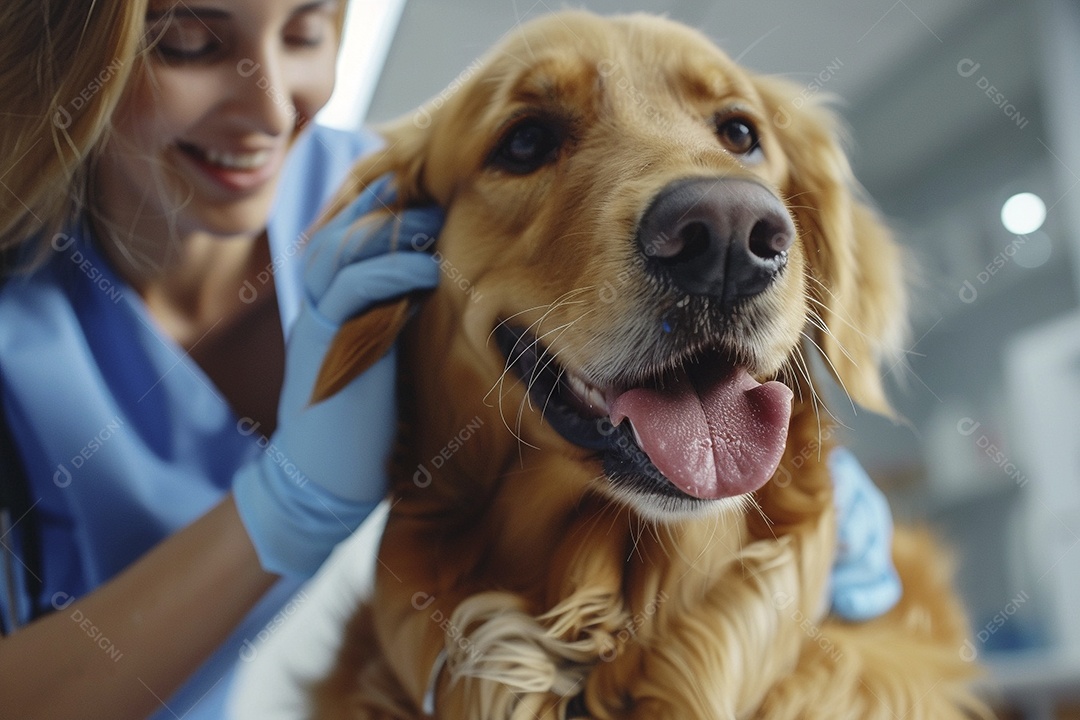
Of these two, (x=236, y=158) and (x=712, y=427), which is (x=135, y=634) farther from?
(x=712, y=427)

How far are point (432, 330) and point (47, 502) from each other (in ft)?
1.72

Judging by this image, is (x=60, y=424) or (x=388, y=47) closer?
(x=60, y=424)

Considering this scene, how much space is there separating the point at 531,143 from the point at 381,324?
247 mm

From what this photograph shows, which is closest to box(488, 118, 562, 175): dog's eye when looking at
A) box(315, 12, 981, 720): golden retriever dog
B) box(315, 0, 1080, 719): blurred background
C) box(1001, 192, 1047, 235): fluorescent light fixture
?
box(315, 12, 981, 720): golden retriever dog

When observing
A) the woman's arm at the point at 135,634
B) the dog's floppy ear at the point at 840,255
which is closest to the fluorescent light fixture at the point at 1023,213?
the dog's floppy ear at the point at 840,255

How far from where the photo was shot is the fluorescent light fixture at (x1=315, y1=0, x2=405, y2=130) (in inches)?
37.8

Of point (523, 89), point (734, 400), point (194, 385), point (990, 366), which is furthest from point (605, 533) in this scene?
point (990, 366)

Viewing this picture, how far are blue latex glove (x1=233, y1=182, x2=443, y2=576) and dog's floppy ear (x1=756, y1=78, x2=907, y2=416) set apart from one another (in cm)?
41

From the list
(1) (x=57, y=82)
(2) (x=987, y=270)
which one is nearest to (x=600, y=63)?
(1) (x=57, y=82)

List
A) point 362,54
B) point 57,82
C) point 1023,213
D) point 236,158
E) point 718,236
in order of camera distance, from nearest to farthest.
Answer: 1. point 718,236
2. point 57,82
3. point 236,158
4. point 362,54
5. point 1023,213

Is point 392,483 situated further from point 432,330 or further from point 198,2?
point 198,2

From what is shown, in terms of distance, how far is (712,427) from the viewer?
0.58 meters

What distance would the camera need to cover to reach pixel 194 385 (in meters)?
0.94

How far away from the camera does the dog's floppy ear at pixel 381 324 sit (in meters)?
0.77
